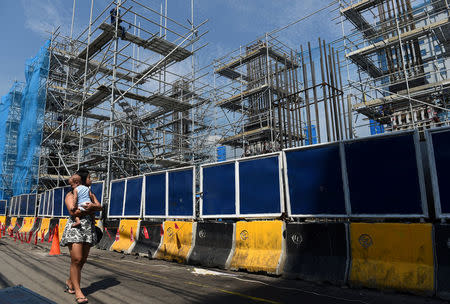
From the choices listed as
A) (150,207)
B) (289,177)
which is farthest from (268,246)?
(150,207)

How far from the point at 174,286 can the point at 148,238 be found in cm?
376

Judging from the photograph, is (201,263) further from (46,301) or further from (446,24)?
(446,24)

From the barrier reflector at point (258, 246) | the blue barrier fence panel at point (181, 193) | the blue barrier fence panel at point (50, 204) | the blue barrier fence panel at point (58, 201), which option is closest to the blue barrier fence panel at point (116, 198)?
the blue barrier fence panel at point (181, 193)

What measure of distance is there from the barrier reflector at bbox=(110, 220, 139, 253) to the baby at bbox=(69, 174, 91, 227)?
4579mm

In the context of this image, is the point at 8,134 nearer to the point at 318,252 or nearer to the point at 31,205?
the point at 31,205

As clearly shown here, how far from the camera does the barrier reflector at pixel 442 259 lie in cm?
360

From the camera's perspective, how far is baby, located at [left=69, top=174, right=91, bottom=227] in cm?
402

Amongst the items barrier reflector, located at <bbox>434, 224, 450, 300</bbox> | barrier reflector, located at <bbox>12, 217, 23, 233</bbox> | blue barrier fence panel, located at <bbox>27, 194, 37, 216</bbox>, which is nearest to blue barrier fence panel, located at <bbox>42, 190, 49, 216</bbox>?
blue barrier fence panel, located at <bbox>27, 194, 37, 216</bbox>

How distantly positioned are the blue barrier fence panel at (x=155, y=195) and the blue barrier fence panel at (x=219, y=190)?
172 centimetres

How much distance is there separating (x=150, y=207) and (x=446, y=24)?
1587 cm

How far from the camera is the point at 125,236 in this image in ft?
29.3

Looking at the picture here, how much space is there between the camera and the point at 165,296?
3959 mm

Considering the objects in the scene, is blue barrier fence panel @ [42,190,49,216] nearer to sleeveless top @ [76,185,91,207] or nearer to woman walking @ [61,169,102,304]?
woman walking @ [61,169,102,304]

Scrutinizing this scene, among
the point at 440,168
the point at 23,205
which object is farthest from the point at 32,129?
the point at 440,168
